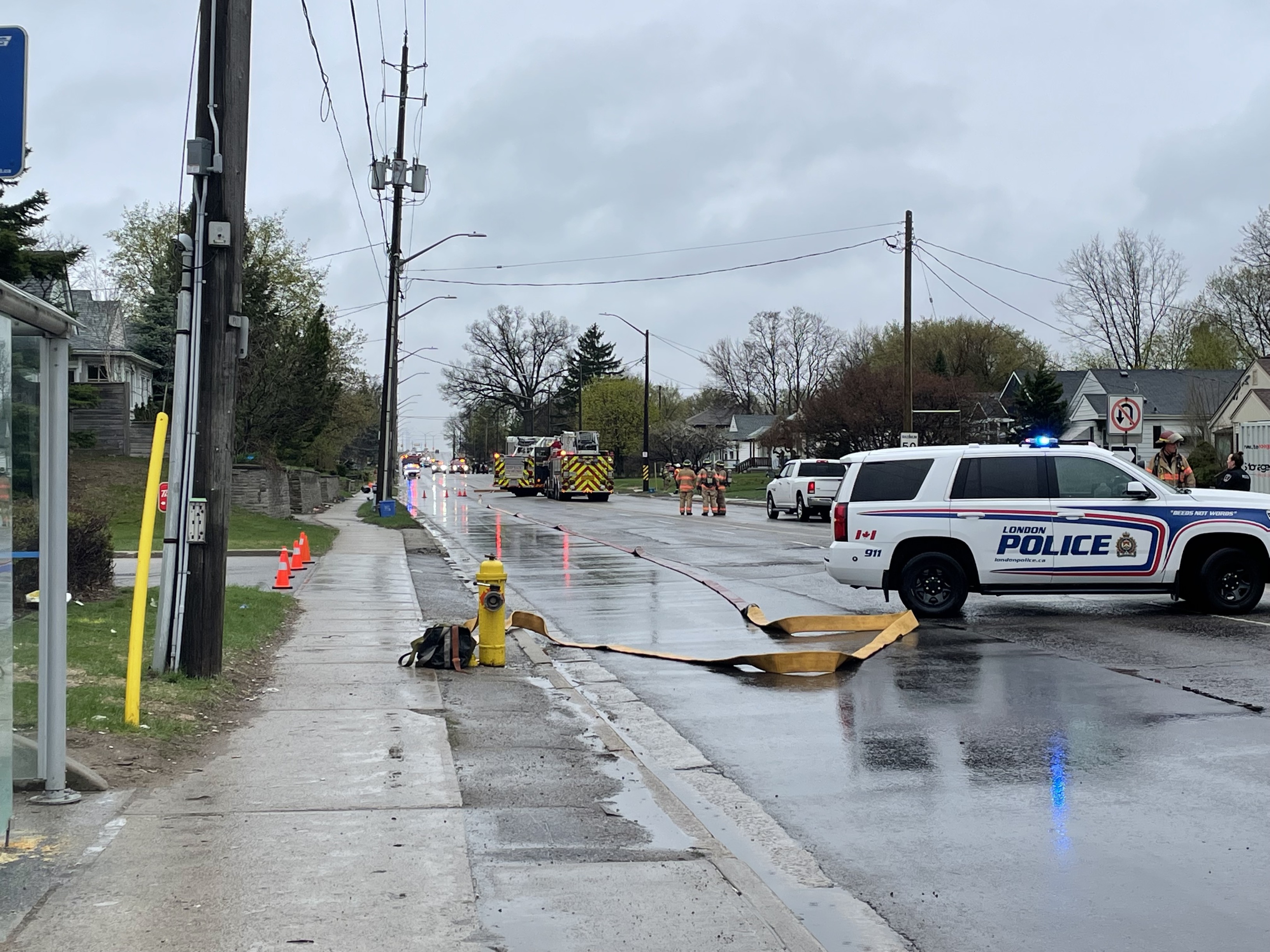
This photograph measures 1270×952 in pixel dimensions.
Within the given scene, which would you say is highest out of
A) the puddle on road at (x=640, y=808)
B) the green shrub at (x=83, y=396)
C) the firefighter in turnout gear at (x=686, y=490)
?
the green shrub at (x=83, y=396)

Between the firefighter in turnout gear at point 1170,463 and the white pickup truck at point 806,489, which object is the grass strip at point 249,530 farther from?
the firefighter in turnout gear at point 1170,463

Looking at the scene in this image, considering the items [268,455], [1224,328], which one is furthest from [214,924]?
[1224,328]

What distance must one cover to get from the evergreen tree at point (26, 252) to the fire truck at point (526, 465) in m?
34.3

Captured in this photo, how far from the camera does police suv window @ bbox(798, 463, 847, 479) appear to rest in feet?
125

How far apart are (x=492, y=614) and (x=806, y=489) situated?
27318 mm

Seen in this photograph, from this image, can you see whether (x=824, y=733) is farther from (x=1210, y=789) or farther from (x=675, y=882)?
(x=675, y=882)

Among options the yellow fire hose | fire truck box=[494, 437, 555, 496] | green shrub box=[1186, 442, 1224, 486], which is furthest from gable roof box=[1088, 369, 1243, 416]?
the yellow fire hose

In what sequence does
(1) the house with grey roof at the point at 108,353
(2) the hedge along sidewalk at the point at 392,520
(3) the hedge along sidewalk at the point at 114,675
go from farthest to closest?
→ (1) the house with grey roof at the point at 108,353
(2) the hedge along sidewalk at the point at 392,520
(3) the hedge along sidewalk at the point at 114,675

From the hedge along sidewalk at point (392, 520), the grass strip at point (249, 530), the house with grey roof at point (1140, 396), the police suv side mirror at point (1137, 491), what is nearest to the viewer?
the police suv side mirror at point (1137, 491)

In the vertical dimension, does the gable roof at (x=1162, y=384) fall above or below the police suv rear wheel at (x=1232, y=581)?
above

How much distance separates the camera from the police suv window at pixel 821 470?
3797 centimetres

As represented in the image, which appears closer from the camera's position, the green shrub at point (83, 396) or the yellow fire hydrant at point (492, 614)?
the yellow fire hydrant at point (492, 614)

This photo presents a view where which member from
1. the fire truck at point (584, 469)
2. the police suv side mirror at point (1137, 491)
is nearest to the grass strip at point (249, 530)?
the police suv side mirror at point (1137, 491)

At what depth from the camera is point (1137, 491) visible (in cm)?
1359
